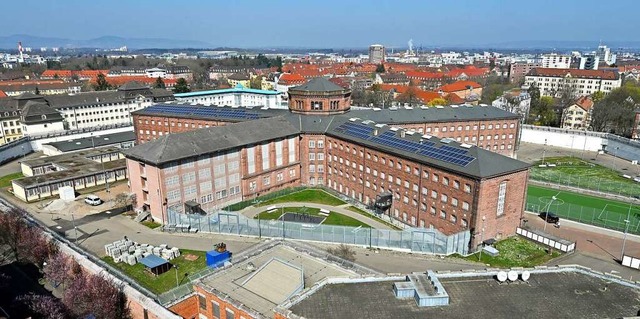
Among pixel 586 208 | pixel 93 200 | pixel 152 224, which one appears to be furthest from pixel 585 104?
pixel 93 200

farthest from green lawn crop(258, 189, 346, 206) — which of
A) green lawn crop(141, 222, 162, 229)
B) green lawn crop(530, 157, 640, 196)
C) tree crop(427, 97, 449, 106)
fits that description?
tree crop(427, 97, 449, 106)

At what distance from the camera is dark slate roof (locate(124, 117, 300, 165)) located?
54.5m

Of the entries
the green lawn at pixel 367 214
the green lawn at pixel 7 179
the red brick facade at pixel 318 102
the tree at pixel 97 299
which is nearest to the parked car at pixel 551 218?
the green lawn at pixel 367 214

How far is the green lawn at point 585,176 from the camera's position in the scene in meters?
68.9

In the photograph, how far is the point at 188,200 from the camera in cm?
5716

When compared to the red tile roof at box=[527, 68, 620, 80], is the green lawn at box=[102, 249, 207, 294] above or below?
below

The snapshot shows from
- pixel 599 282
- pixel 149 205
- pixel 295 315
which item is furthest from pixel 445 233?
pixel 149 205

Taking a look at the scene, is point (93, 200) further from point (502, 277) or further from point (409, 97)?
point (409, 97)

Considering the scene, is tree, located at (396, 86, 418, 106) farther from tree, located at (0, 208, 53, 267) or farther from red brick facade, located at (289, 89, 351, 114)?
tree, located at (0, 208, 53, 267)

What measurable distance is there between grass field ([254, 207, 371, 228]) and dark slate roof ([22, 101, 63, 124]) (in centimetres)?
7434

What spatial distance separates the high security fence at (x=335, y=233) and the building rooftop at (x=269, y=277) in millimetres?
13166

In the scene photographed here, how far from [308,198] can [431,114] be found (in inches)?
1353

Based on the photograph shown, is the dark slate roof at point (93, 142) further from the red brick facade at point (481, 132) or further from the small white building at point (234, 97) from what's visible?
the red brick facade at point (481, 132)

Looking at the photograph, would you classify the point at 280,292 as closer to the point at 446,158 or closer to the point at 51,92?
the point at 446,158
